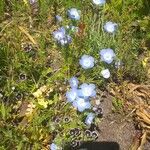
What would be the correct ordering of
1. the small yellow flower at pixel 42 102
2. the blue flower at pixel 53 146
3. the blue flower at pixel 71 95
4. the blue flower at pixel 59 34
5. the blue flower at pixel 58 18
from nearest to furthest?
the blue flower at pixel 53 146
the blue flower at pixel 71 95
the small yellow flower at pixel 42 102
the blue flower at pixel 59 34
the blue flower at pixel 58 18

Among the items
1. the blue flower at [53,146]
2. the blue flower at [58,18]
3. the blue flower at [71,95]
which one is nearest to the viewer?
the blue flower at [53,146]

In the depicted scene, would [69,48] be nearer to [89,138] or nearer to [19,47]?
[19,47]

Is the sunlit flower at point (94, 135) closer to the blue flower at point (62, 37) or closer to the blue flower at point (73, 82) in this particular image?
the blue flower at point (73, 82)

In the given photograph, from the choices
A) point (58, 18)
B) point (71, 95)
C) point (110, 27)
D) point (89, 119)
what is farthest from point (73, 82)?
point (58, 18)

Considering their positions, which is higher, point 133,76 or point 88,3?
point 88,3

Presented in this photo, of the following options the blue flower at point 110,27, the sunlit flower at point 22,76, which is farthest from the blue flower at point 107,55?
the sunlit flower at point 22,76

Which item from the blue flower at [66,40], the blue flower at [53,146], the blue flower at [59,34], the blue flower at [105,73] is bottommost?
the blue flower at [53,146]

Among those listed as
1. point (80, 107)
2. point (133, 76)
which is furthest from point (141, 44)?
point (80, 107)
